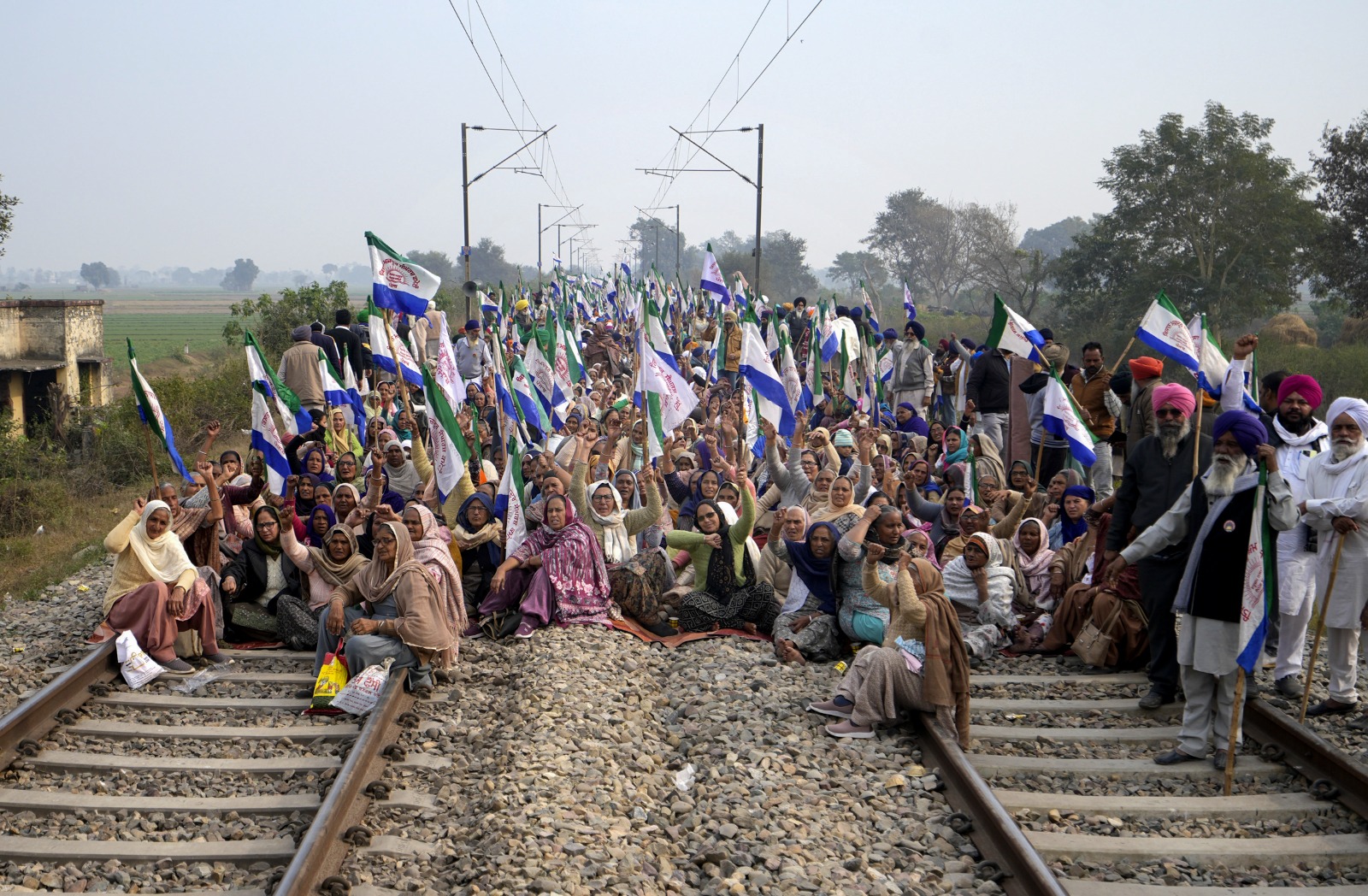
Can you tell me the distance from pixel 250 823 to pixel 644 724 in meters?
2.24

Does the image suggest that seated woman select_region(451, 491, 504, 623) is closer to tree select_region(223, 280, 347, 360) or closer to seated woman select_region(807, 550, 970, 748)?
seated woman select_region(807, 550, 970, 748)

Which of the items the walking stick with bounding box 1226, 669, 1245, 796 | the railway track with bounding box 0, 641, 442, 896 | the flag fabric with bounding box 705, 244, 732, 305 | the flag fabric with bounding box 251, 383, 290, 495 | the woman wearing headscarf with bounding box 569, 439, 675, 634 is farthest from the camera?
the flag fabric with bounding box 705, 244, 732, 305

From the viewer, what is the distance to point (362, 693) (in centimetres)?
717

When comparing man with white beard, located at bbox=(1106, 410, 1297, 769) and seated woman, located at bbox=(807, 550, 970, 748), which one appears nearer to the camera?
man with white beard, located at bbox=(1106, 410, 1297, 769)

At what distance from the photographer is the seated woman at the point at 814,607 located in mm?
7918

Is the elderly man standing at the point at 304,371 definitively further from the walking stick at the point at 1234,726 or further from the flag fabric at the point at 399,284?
the walking stick at the point at 1234,726

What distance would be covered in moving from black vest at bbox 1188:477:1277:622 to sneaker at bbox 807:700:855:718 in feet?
6.34

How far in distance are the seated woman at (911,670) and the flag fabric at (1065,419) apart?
2.92 metres

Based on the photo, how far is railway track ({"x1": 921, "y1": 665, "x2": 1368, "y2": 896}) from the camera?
515 centimetres

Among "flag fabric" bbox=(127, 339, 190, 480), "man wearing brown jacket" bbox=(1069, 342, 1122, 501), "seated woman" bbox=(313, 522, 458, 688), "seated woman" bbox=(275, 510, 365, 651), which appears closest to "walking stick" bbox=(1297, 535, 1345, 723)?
"man wearing brown jacket" bbox=(1069, 342, 1122, 501)

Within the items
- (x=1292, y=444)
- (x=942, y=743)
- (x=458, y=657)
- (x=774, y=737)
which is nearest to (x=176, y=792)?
(x=458, y=657)

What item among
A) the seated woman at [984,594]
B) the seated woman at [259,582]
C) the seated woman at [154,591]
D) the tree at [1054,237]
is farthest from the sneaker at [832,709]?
the tree at [1054,237]

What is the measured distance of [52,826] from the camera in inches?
227

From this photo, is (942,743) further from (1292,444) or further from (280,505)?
(280,505)
